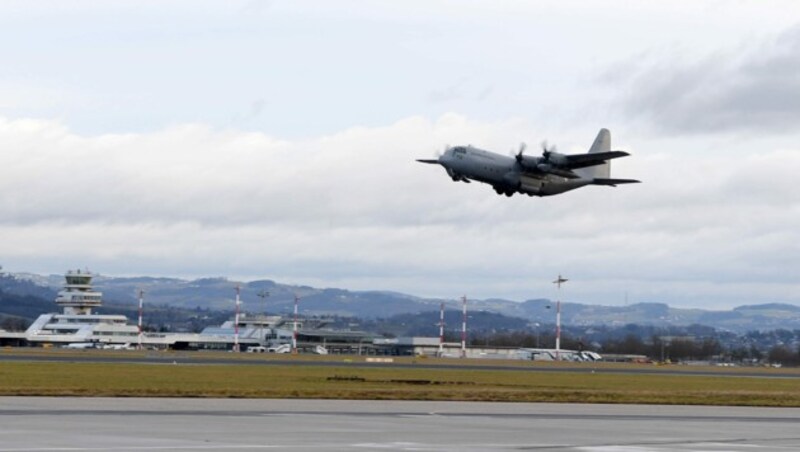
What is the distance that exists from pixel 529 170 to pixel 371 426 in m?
52.1

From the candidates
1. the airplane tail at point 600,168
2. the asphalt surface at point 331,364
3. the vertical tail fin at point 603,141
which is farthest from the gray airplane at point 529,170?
the asphalt surface at point 331,364

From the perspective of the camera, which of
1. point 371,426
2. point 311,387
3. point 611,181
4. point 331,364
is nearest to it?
point 371,426

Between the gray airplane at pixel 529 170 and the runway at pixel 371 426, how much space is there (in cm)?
3370

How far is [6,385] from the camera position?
2459 inches

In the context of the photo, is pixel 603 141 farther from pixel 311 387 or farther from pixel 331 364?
pixel 311 387

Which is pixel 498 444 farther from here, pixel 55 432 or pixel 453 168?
pixel 453 168

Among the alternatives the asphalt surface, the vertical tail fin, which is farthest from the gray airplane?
the asphalt surface

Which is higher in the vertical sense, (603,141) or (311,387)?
(603,141)

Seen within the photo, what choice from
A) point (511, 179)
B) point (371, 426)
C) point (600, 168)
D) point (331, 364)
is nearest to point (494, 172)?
point (511, 179)

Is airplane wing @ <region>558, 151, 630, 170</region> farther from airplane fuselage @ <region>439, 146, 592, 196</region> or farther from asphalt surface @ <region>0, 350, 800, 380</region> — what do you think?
asphalt surface @ <region>0, 350, 800, 380</region>

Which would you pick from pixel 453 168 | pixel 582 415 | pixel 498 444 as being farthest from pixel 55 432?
pixel 453 168

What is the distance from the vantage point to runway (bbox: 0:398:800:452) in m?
32.7

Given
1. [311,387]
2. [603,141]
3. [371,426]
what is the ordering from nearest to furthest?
[371,426] → [311,387] → [603,141]

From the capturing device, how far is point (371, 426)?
39688 mm
